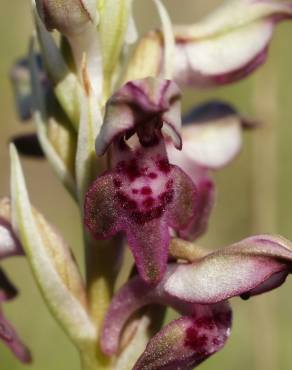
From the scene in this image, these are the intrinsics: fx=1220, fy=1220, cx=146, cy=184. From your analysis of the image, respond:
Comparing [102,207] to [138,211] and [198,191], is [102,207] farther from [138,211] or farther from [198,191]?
[198,191]

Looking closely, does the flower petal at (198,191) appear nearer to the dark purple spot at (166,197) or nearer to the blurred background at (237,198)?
the dark purple spot at (166,197)

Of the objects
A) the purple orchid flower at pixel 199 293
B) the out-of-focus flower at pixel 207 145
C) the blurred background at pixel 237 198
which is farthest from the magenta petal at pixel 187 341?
the blurred background at pixel 237 198

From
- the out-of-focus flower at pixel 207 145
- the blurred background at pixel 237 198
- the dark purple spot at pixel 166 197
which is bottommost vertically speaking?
the blurred background at pixel 237 198

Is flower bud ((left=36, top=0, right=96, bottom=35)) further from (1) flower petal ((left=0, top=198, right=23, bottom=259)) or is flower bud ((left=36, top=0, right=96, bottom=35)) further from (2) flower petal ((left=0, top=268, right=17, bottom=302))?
(2) flower petal ((left=0, top=268, right=17, bottom=302))

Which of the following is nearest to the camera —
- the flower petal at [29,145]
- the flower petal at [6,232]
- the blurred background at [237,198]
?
the flower petal at [6,232]

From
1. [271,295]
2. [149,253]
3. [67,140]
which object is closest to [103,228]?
[149,253]

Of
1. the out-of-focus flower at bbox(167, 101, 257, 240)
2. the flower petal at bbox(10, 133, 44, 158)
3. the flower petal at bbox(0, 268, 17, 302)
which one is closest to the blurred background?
the out-of-focus flower at bbox(167, 101, 257, 240)
